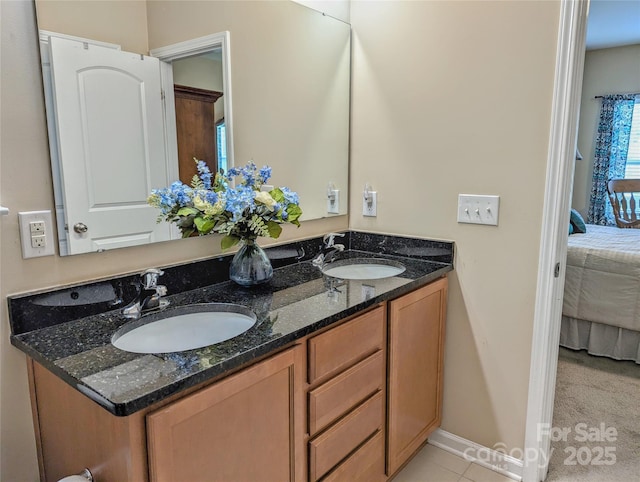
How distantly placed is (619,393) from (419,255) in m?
1.60

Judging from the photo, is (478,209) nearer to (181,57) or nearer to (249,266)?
(249,266)

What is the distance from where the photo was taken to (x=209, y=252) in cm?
167

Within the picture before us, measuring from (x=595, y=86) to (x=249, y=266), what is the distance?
18.6 feet

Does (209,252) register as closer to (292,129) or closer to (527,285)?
(292,129)

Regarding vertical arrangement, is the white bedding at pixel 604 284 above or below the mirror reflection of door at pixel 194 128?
below

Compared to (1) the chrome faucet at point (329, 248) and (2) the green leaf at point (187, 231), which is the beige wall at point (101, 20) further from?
(1) the chrome faucet at point (329, 248)

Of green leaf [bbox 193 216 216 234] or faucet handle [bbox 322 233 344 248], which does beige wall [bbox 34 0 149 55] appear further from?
faucet handle [bbox 322 233 344 248]

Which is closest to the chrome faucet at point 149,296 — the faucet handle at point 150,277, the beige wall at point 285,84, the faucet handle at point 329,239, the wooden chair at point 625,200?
the faucet handle at point 150,277

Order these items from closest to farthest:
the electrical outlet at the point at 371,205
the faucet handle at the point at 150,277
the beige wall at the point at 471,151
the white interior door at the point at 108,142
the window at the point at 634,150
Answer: the white interior door at the point at 108,142
the faucet handle at the point at 150,277
the beige wall at the point at 471,151
the electrical outlet at the point at 371,205
the window at the point at 634,150

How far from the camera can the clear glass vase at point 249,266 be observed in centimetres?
157

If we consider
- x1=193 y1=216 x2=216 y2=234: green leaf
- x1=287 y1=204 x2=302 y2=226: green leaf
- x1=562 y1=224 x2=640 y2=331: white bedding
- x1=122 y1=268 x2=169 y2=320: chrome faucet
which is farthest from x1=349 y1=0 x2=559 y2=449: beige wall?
x1=562 y1=224 x2=640 y2=331: white bedding

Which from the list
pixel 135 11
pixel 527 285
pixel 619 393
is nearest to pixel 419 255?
pixel 527 285

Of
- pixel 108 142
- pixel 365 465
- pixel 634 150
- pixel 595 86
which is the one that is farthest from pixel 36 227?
pixel 595 86

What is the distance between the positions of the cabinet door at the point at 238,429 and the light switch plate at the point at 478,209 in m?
1.00
